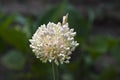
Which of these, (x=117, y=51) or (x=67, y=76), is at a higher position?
(x=117, y=51)

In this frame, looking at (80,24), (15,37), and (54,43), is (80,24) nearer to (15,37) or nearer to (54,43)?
(15,37)

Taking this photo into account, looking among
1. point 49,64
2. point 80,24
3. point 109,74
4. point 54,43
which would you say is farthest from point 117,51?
point 54,43

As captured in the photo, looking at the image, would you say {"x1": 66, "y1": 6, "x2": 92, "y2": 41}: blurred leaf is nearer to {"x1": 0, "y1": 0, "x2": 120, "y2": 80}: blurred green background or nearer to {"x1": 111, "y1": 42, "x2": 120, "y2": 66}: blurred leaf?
{"x1": 0, "y1": 0, "x2": 120, "y2": 80}: blurred green background

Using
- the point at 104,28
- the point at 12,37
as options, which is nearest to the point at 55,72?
the point at 12,37

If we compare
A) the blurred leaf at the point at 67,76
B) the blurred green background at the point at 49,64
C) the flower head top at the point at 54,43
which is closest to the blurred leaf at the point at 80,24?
the blurred green background at the point at 49,64

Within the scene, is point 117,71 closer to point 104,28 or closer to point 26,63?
Result: point 26,63

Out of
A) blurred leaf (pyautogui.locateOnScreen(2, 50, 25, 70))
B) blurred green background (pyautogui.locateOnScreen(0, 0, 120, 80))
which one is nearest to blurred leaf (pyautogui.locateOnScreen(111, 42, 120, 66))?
blurred green background (pyautogui.locateOnScreen(0, 0, 120, 80))
